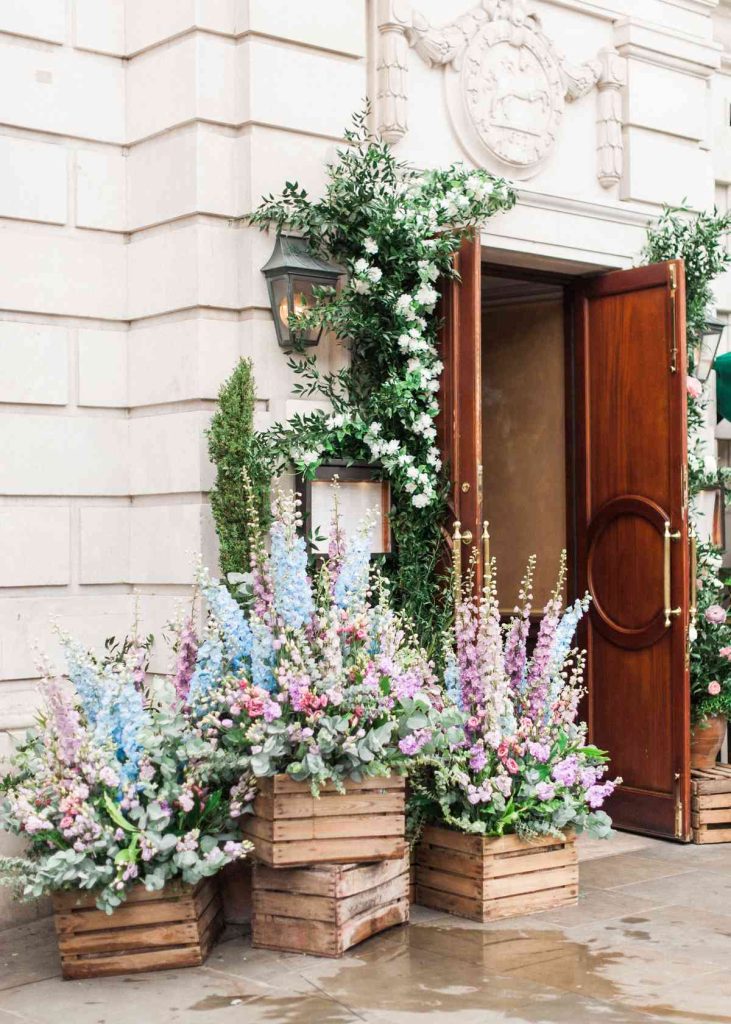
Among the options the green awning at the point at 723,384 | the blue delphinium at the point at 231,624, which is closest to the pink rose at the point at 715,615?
the green awning at the point at 723,384

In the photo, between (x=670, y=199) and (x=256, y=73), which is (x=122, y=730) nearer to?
(x=256, y=73)

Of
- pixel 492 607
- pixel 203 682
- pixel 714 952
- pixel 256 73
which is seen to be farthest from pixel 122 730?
pixel 256 73

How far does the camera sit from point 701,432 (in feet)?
28.1

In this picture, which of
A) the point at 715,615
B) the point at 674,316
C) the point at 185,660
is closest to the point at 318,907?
the point at 185,660

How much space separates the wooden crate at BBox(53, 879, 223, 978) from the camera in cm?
524

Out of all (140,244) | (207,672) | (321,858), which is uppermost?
(140,244)

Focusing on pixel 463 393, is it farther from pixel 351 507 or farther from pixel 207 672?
pixel 207 672

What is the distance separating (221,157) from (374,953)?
3.66m

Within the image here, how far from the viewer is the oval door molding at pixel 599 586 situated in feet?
24.6

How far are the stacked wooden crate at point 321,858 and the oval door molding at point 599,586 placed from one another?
2.42 metres

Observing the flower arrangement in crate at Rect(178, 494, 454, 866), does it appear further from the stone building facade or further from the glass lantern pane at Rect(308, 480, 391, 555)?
the stone building facade

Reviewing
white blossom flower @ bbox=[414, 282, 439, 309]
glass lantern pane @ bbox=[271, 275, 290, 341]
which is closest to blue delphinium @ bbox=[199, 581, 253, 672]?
glass lantern pane @ bbox=[271, 275, 290, 341]

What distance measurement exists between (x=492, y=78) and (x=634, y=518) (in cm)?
248

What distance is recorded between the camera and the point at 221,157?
21.7 ft
